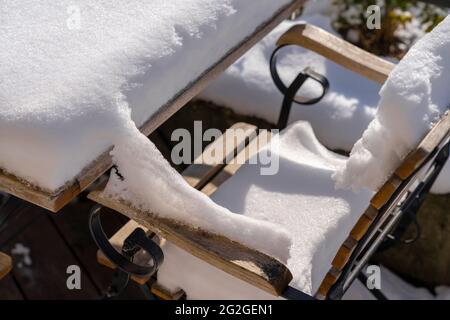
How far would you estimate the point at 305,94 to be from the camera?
7.19 ft

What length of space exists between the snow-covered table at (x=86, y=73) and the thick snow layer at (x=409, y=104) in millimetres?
396

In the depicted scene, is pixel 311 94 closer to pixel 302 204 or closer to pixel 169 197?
pixel 302 204

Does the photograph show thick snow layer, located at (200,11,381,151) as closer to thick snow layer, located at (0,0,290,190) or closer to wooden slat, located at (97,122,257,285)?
wooden slat, located at (97,122,257,285)

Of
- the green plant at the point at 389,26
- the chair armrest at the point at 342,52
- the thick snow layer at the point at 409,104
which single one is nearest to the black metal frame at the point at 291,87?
the chair armrest at the point at 342,52

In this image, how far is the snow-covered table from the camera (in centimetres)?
113

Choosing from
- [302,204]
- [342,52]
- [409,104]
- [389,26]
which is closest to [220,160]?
[302,204]

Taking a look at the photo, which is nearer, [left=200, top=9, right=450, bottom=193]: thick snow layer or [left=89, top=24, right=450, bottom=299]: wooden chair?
[left=89, top=24, right=450, bottom=299]: wooden chair

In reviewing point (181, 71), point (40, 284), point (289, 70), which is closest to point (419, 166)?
point (181, 71)

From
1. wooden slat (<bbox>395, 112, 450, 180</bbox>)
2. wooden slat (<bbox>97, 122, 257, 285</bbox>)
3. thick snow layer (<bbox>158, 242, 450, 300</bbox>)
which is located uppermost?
wooden slat (<bbox>395, 112, 450, 180</bbox>)

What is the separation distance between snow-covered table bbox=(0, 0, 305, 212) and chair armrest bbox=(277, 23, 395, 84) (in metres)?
0.33

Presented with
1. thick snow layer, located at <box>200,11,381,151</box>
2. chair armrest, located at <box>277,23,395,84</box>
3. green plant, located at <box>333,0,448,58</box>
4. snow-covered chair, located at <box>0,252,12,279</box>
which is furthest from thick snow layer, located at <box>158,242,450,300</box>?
green plant, located at <box>333,0,448,58</box>

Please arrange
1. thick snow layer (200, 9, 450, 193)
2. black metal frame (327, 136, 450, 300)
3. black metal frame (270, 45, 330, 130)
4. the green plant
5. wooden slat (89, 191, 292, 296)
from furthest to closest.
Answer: the green plant, thick snow layer (200, 9, 450, 193), black metal frame (270, 45, 330, 130), black metal frame (327, 136, 450, 300), wooden slat (89, 191, 292, 296)

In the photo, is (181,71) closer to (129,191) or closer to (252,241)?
(129,191)

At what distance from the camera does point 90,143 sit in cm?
116
